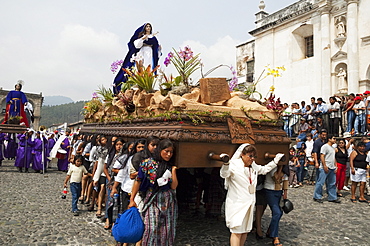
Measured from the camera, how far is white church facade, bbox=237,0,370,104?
49.0 ft

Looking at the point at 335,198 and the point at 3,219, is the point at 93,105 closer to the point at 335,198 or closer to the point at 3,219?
the point at 3,219

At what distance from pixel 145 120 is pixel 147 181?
3.46ft

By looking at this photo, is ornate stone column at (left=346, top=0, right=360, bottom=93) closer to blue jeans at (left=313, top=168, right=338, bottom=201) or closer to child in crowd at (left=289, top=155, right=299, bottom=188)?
child in crowd at (left=289, top=155, right=299, bottom=188)

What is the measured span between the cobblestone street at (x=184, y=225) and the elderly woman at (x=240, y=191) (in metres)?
1.12

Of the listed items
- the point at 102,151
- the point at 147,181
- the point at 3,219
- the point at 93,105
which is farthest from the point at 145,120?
the point at 93,105

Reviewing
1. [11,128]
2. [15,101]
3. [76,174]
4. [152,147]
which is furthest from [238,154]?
[15,101]

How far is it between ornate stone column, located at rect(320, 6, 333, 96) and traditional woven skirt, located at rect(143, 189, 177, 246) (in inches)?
591

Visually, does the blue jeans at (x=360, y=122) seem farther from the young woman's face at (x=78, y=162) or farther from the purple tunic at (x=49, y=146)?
the purple tunic at (x=49, y=146)

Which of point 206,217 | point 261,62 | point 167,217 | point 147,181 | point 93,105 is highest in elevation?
point 261,62

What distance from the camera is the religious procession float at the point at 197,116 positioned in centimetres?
352

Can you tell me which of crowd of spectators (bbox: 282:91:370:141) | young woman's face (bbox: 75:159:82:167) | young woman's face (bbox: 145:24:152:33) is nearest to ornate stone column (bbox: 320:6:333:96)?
crowd of spectators (bbox: 282:91:370:141)

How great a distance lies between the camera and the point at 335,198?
8.19 meters

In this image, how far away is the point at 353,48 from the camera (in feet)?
49.1

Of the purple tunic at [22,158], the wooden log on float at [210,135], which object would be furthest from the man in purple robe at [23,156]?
the wooden log on float at [210,135]
